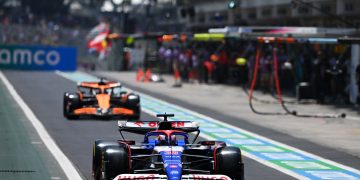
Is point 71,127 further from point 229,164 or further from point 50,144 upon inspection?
point 229,164

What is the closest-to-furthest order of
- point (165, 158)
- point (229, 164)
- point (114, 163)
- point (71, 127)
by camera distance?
point (165, 158), point (114, 163), point (229, 164), point (71, 127)

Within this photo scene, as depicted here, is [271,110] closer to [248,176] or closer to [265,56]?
[265,56]

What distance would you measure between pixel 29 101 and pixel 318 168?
61.7 feet

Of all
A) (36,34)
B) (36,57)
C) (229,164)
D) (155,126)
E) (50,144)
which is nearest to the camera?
(229,164)

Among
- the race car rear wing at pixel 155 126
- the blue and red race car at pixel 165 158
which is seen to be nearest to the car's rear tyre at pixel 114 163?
the blue and red race car at pixel 165 158

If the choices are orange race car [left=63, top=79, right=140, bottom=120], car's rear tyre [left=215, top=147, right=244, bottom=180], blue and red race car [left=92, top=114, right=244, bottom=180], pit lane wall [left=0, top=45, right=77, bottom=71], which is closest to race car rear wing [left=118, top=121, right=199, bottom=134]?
blue and red race car [left=92, top=114, right=244, bottom=180]

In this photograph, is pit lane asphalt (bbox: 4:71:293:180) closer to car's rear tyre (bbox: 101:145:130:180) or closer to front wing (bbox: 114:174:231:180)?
car's rear tyre (bbox: 101:145:130:180)

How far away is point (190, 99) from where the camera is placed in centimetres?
3984

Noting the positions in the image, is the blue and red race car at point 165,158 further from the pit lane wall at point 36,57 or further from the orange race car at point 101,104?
the pit lane wall at point 36,57

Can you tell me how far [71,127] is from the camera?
1009 inches

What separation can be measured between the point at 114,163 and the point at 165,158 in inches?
27.8

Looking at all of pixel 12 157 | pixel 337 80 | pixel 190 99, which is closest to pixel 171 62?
pixel 190 99

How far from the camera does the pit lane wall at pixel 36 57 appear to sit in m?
55.0

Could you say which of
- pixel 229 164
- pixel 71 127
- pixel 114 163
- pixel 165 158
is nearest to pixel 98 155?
pixel 114 163
